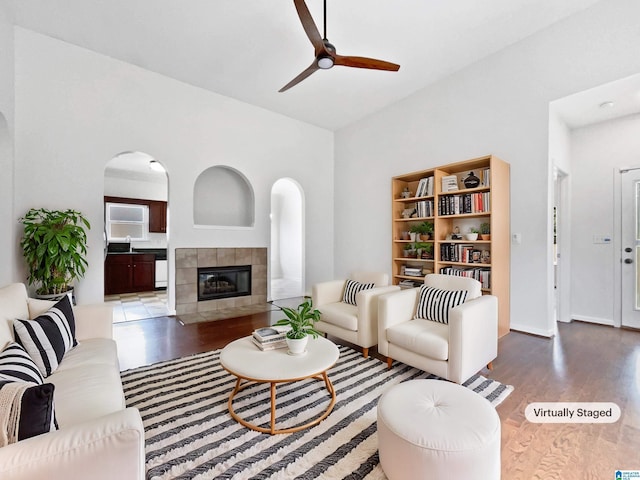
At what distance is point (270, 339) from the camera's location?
1.99 m

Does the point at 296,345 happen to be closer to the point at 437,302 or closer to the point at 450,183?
the point at 437,302

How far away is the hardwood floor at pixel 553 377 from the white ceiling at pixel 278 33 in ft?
11.0

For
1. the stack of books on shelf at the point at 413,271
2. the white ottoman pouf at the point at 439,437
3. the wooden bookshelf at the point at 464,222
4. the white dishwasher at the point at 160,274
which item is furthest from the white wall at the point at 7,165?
the stack of books on shelf at the point at 413,271

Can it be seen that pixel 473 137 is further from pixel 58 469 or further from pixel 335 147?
pixel 58 469

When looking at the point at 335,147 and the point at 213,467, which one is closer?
the point at 213,467

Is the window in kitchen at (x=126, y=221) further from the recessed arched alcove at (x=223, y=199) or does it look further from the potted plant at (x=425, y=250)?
the potted plant at (x=425, y=250)

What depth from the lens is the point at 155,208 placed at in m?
6.89

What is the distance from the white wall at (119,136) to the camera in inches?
131

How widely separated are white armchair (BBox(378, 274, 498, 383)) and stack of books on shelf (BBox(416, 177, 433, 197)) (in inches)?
64.7

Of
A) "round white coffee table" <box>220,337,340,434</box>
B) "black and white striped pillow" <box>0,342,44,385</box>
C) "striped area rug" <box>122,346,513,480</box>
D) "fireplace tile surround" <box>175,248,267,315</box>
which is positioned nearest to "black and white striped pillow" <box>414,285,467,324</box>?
"striped area rug" <box>122,346,513,480</box>

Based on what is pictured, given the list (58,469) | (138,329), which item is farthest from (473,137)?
(138,329)

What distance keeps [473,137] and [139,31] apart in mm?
4125

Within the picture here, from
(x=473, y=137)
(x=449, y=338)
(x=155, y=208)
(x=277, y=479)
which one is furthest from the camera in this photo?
(x=155, y=208)

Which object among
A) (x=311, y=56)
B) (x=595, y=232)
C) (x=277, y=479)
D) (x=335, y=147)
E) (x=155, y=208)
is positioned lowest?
(x=277, y=479)
